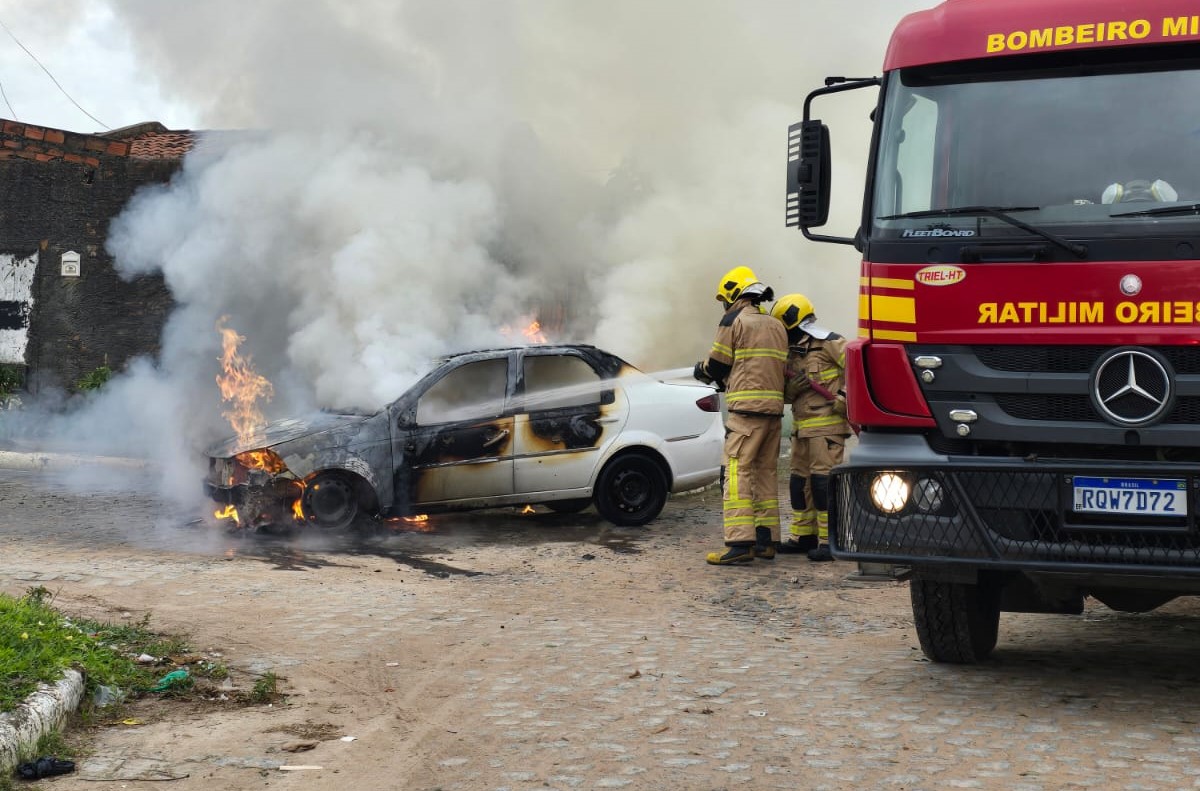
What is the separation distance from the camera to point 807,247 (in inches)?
583

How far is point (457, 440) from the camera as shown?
10148mm

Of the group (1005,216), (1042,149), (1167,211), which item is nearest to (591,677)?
(1005,216)

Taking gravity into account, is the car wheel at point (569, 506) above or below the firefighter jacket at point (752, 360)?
below

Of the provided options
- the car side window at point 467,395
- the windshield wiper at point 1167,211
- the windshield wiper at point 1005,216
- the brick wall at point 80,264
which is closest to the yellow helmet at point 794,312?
the car side window at point 467,395

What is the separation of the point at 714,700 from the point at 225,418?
9779 mm

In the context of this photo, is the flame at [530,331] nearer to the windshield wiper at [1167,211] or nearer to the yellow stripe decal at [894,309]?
the yellow stripe decal at [894,309]

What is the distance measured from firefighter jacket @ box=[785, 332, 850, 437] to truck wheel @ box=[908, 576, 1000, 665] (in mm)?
3415

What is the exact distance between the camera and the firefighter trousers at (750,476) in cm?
902

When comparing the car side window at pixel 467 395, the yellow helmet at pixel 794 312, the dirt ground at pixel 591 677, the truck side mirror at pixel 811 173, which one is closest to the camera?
the dirt ground at pixel 591 677

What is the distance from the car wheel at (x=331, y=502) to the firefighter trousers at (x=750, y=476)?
9.56 feet

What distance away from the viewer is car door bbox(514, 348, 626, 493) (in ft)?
34.0

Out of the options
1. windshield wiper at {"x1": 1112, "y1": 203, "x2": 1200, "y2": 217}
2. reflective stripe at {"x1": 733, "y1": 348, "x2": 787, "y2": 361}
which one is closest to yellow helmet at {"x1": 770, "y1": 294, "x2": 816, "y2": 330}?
reflective stripe at {"x1": 733, "y1": 348, "x2": 787, "y2": 361}

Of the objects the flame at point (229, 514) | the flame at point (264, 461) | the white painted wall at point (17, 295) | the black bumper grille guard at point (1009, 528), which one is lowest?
the flame at point (229, 514)

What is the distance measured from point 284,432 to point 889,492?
6.10 meters
